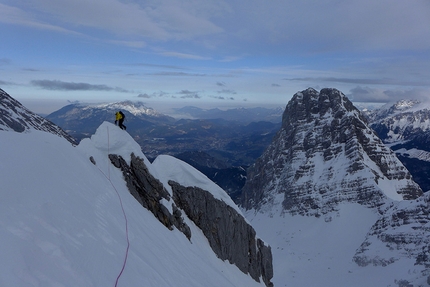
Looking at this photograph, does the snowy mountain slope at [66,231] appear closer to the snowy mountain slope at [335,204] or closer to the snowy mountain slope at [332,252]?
the snowy mountain slope at [332,252]

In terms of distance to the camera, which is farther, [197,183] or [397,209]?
[397,209]

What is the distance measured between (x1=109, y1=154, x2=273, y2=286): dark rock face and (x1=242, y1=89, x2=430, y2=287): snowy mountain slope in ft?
109

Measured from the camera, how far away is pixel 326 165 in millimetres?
103500

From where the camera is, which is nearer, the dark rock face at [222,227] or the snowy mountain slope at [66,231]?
the snowy mountain slope at [66,231]

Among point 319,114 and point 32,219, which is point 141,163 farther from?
point 319,114

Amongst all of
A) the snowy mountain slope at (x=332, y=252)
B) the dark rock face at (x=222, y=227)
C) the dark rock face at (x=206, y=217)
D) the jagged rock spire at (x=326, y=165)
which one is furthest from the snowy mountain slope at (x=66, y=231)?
the jagged rock spire at (x=326, y=165)

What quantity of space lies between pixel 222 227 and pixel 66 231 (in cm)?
2463

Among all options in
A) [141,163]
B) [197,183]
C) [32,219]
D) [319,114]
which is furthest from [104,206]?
[319,114]

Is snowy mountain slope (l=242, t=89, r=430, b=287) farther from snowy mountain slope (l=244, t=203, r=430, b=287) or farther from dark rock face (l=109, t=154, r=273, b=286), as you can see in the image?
dark rock face (l=109, t=154, r=273, b=286)

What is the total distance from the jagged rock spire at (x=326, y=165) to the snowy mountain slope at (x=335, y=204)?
1.10 ft

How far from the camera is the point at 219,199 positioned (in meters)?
32.8

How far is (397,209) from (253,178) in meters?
68.6

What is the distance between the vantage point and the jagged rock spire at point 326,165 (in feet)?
306

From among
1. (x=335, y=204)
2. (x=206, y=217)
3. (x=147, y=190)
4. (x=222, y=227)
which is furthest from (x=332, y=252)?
(x=147, y=190)
